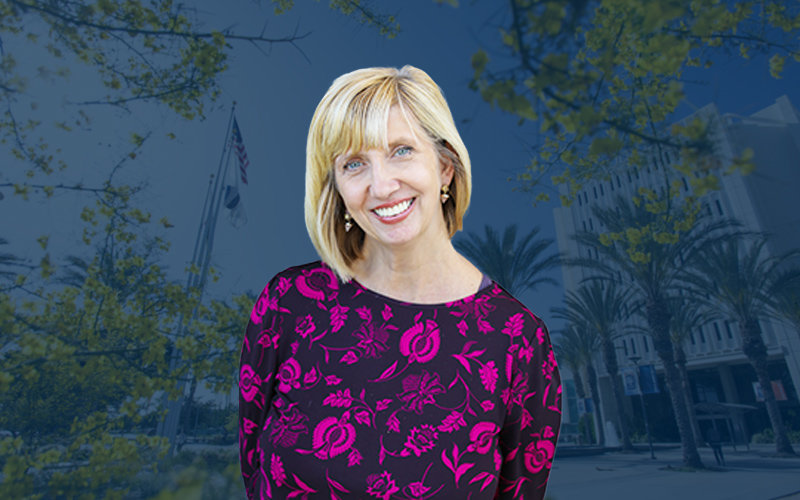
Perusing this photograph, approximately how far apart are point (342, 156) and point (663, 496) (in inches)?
229

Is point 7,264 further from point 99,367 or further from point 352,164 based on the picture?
point 352,164

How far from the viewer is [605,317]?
6.98 metres

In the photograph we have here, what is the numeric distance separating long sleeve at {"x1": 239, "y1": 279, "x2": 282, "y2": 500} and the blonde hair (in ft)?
0.84

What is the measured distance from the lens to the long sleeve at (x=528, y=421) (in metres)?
1.32

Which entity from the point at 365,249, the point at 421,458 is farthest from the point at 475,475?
the point at 365,249

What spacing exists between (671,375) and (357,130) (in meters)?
6.16

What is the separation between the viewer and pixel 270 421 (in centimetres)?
130

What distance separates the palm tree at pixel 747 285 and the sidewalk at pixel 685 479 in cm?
43

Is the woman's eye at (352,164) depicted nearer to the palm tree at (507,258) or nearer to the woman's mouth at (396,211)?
the woman's mouth at (396,211)

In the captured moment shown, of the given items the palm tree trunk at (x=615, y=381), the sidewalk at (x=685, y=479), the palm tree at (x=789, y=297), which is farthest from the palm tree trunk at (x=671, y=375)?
the palm tree at (x=789, y=297)

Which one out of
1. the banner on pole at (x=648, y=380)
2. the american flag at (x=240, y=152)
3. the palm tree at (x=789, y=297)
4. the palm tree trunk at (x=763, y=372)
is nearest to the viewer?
the palm tree at (x=789, y=297)

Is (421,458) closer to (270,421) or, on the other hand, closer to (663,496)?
(270,421)

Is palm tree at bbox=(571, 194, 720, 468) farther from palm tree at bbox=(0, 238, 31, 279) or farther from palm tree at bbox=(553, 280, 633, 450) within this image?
palm tree at bbox=(0, 238, 31, 279)

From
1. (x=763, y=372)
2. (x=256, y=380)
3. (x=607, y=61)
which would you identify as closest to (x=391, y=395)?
(x=256, y=380)
